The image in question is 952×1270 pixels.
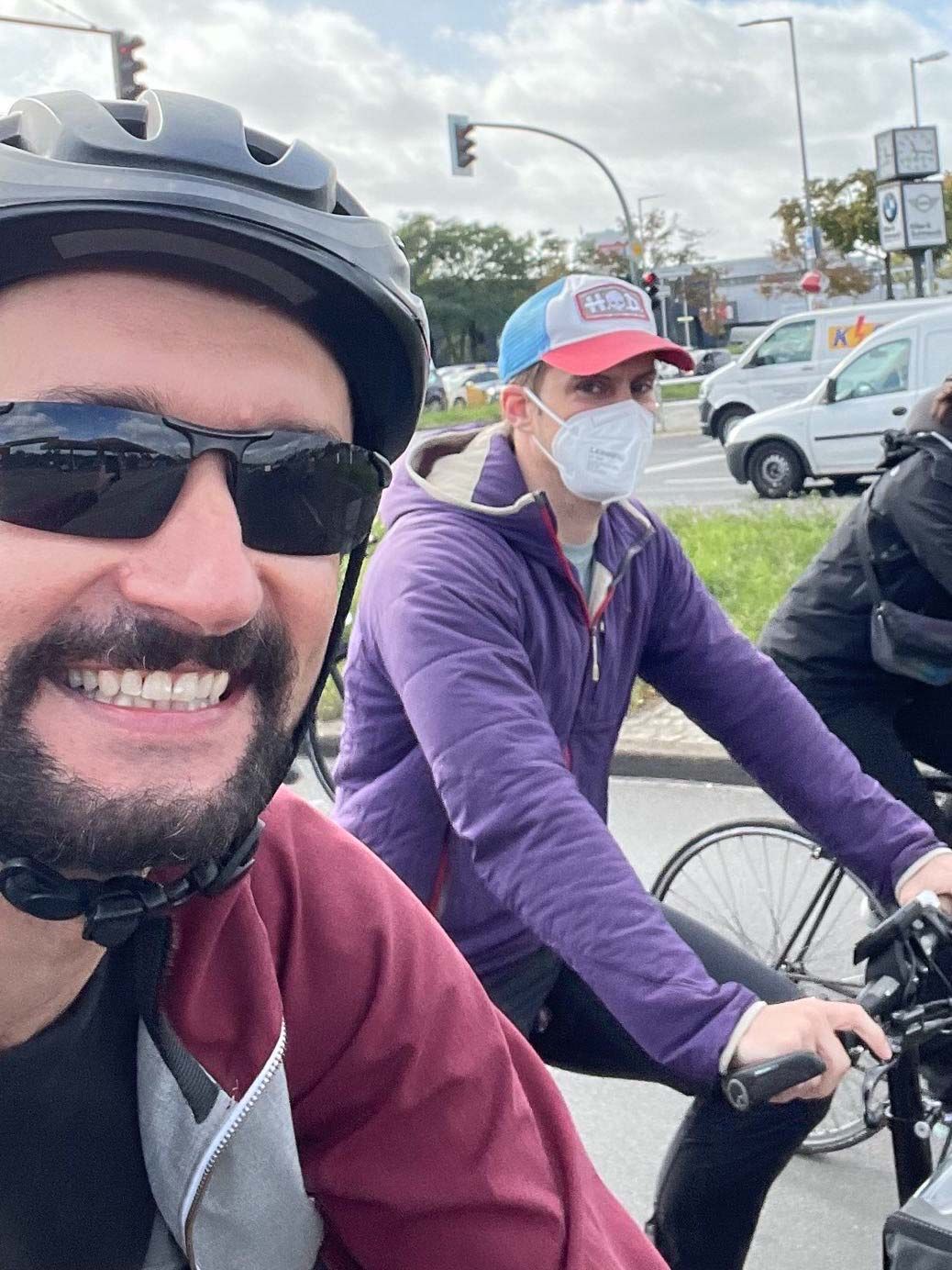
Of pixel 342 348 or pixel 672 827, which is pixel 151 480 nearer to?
pixel 342 348

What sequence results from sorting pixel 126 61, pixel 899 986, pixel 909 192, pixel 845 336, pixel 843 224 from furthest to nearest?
pixel 843 224 < pixel 909 192 < pixel 845 336 < pixel 126 61 < pixel 899 986

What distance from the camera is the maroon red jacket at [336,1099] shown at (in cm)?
132

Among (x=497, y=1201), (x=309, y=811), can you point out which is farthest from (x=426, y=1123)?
(x=309, y=811)

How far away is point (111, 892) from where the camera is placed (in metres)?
1.25

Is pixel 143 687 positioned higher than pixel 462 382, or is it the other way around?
pixel 462 382

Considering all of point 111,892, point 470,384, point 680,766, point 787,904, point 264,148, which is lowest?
point 680,766

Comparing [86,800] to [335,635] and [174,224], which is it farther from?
[174,224]

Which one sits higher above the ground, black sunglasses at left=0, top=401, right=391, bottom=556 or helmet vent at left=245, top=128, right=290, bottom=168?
helmet vent at left=245, top=128, right=290, bottom=168

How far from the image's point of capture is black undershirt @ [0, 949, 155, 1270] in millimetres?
1283

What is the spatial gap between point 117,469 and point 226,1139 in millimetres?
631

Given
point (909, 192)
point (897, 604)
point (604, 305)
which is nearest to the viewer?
point (604, 305)

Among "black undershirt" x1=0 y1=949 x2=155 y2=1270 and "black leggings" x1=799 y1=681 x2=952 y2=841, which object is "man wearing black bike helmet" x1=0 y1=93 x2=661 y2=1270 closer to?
"black undershirt" x1=0 y1=949 x2=155 y2=1270

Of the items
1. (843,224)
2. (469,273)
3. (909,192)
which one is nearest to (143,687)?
(909,192)

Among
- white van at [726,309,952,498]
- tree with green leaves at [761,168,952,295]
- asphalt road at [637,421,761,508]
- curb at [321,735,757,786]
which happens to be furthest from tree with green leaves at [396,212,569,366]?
curb at [321,735,757,786]
